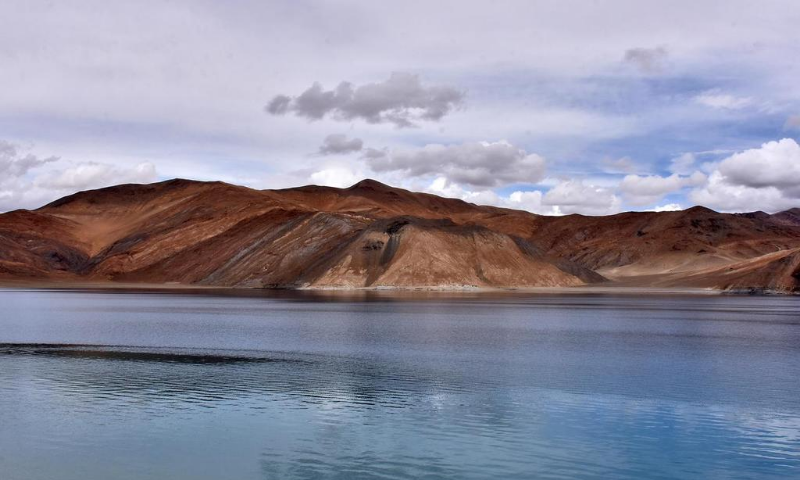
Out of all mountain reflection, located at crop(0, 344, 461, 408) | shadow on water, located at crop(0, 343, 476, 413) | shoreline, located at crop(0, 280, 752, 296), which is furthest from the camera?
shoreline, located at crop(0, 280, 752, 296)

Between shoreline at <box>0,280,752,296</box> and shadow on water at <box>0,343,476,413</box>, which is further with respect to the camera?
shoreline at <box>0,280,752,296</box>

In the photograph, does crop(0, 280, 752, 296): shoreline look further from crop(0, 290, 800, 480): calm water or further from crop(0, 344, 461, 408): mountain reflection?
crop(0, 344, 461, 408): mountain reflection

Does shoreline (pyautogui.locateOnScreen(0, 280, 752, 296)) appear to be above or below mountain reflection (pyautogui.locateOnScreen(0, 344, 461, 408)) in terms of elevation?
above

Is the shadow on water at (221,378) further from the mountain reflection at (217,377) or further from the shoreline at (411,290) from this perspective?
the shoreline at (411,290)

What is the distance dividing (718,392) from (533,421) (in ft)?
34.5

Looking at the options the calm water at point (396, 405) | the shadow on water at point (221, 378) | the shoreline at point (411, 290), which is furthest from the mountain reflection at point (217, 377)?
the shoreline at point (411, 290)

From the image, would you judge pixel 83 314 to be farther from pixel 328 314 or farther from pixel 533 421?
pixel 533 421

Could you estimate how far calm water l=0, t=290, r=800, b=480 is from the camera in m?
21.5

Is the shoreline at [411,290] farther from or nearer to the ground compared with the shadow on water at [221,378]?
farther from the ground

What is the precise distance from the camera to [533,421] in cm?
2638

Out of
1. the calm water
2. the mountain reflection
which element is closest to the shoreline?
the calm water

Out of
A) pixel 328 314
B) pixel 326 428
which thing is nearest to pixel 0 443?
pixel 326 428

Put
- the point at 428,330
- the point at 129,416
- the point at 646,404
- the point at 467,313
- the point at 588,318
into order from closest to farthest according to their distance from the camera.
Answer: the point at 129,416 < the point at 646,404 < the point at 428,330 < the point at 588,318 < the point at 467,313

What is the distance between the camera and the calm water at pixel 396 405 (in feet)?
70.4
